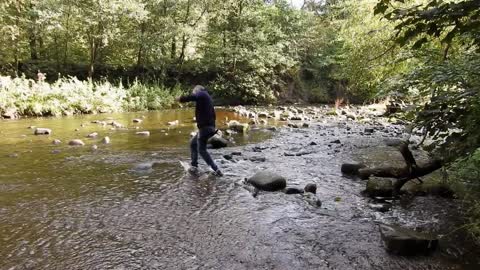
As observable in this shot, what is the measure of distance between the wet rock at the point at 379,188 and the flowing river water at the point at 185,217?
0.77 feet

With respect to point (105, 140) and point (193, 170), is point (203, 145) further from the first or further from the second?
point (105, 140)

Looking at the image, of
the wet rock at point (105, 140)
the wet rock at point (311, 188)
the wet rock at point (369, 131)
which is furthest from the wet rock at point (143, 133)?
the wet rock at point (369, 131)

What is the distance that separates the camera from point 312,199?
259 inches

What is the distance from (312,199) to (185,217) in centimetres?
216

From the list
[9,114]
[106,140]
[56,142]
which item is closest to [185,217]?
[106,140]

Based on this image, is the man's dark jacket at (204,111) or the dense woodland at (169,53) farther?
the dense woodland at (169,53)

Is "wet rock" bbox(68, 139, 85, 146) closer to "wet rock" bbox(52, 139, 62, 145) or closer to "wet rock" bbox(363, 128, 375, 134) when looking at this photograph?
"wet rock" bbox(52, 139, 62, 145)

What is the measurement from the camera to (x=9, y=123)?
15.5 meters

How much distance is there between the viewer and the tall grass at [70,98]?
1770 centimetres

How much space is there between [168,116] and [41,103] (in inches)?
227

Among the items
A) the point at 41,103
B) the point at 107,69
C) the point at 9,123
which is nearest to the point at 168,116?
the point at 41,103

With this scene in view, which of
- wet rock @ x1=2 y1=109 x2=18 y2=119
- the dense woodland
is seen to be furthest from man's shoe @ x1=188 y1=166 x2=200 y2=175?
wet rock @ x1=2 y1=109 x2=18 y2=119

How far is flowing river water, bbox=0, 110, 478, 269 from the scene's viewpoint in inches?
171

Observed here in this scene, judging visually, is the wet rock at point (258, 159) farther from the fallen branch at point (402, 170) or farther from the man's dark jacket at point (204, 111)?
the fallen branch at point (402, 170)
